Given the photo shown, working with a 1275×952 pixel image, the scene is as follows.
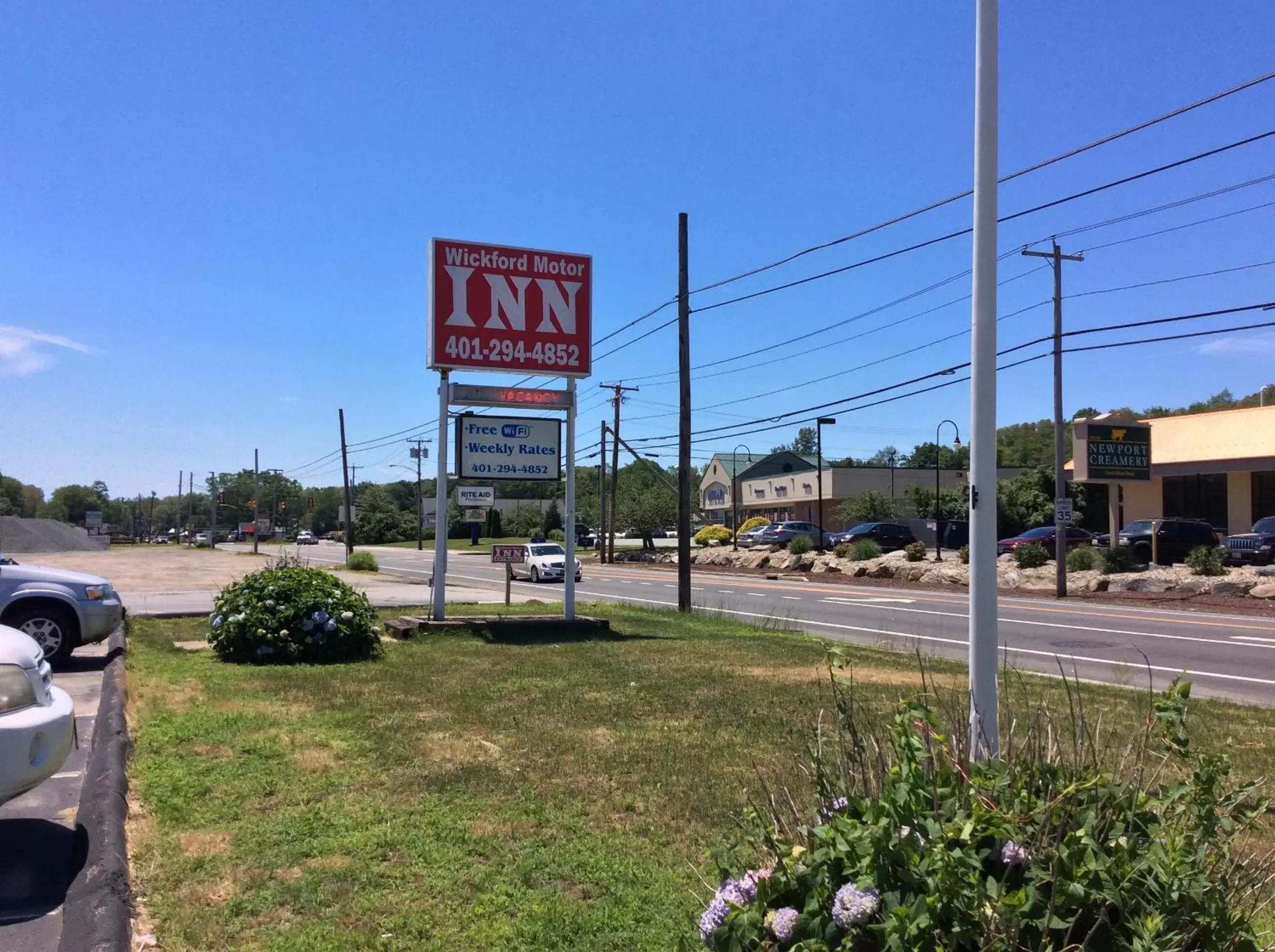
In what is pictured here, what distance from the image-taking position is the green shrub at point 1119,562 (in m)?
31.3

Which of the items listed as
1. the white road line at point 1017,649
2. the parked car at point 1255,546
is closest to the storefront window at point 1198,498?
the parked car at point 1255,546

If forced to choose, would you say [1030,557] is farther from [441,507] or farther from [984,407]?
[984,407]

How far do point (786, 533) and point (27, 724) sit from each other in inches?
2025

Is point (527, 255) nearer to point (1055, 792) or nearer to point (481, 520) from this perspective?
point (481, 520)

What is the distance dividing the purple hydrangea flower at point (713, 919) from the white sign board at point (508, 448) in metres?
13.0

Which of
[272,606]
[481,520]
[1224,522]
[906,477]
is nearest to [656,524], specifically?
[906,477]

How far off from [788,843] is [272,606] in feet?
33.2

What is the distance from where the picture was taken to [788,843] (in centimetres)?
314

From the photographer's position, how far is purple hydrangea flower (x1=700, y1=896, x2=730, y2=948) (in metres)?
2.97

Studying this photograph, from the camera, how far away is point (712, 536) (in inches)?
2670

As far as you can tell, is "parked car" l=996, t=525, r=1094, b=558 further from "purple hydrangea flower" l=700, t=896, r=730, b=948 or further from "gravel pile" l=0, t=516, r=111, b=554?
"gravel pile" l=0, t=516, r=111, b=554

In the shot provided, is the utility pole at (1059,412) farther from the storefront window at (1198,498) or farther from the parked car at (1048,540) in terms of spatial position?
the storefront window at (1198,498)

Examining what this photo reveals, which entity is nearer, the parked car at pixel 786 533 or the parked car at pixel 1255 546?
the parked car at pixel 1255 546

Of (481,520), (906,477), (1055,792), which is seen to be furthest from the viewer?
(906,477)
